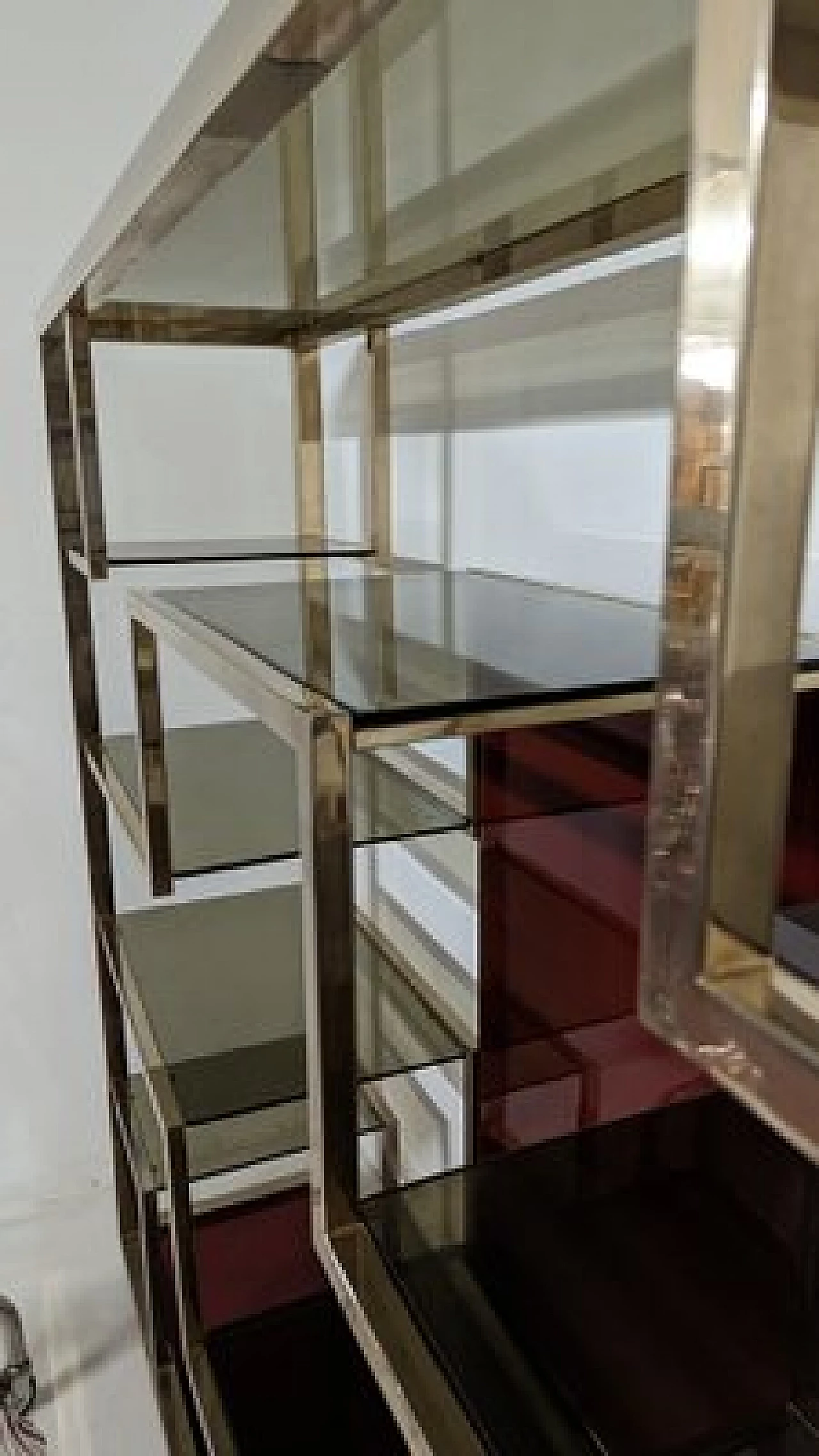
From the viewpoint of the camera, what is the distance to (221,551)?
126 centimetres

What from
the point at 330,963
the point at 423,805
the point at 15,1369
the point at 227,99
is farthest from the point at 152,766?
the point at 15,1369

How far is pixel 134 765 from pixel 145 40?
0.85 m

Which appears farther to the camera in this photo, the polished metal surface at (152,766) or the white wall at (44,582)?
the white wall at (44,582)

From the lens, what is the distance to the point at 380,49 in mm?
545

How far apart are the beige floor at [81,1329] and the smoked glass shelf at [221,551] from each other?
0.95 metres

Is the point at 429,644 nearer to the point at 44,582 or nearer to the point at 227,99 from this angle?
the point at 227,99

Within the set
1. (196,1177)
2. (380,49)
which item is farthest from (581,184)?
(196,1177)

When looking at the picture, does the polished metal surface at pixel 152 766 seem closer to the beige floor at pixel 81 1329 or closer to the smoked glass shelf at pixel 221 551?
the smoked glass shelf at pixel 221 551

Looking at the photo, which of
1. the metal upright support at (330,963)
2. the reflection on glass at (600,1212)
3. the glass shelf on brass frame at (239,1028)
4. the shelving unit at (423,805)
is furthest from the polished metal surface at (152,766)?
the metal upright support at (330,963)

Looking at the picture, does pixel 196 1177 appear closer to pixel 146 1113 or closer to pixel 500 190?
pixel 146 1113

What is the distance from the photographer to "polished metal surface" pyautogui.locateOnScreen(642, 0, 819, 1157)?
0.23 meters

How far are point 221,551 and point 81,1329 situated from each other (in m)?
1.03

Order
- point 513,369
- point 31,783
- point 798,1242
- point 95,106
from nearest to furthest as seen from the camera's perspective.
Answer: point 798,1242
point 513,369
point 95,106
point 31,783

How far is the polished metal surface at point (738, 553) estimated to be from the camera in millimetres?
228
